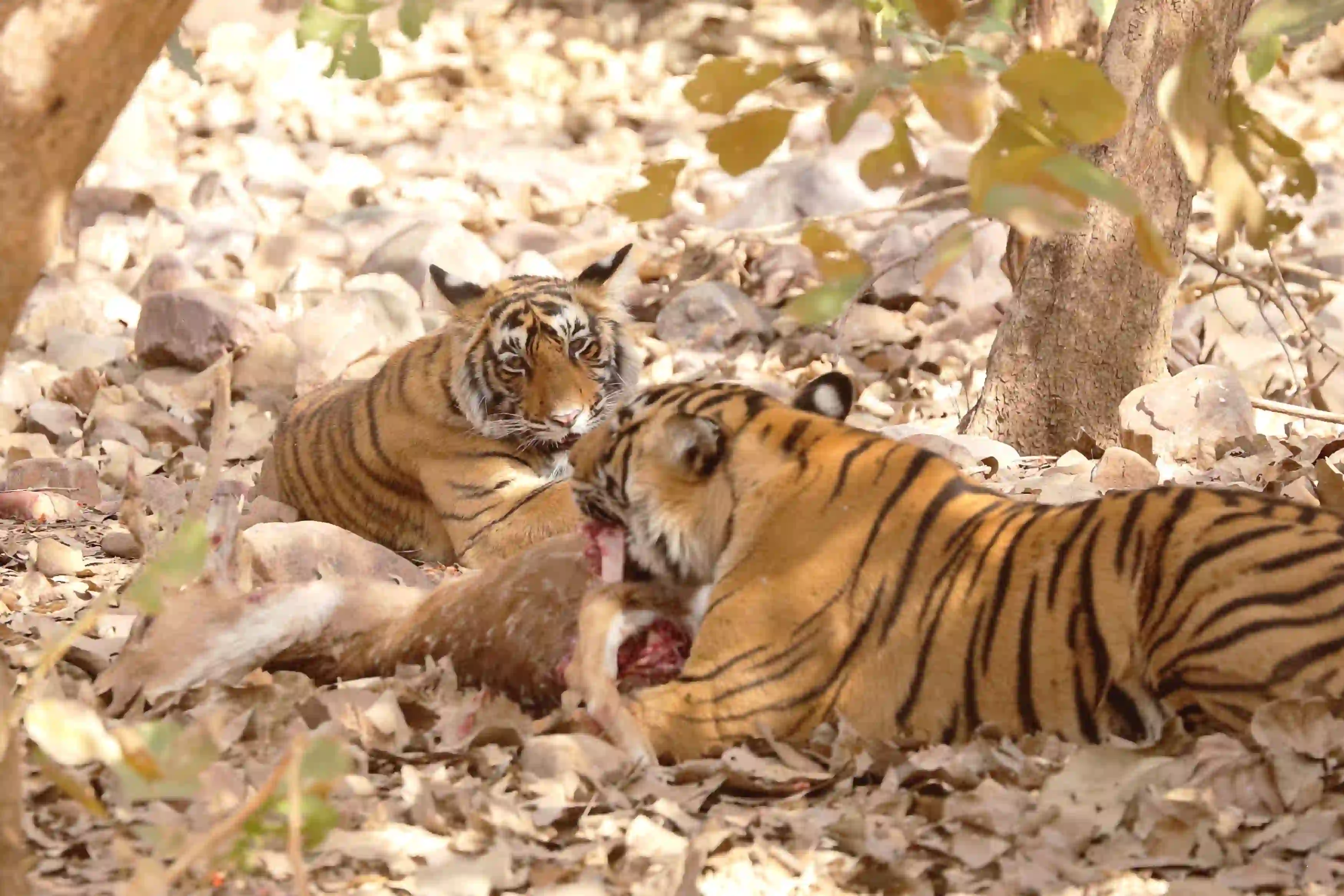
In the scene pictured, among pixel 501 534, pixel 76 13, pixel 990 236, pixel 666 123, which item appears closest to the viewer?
pixel 76 13

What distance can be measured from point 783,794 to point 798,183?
22.0 ft

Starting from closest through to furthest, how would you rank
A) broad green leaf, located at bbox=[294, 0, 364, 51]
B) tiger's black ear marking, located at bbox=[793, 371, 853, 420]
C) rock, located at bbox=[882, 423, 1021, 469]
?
broad green leaf, located at bbox=[294, 0, 364, 51] → tiger's black ear marking, located at bbox=[793, 371, 853, 420] → rock, located at bbox=[882, 423, 1021, 469]

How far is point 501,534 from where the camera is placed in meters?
5.34

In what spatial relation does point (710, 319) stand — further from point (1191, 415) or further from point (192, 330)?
point (1191, 415)

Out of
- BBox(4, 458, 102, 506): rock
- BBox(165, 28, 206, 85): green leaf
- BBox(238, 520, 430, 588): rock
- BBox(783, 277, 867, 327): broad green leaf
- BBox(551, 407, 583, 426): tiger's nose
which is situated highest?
BBox(783, 277, 867, 327): broad green leaf

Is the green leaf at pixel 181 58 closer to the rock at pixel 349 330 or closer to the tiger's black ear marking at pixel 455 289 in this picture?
the tiger's black ear marking at pixel 455 289

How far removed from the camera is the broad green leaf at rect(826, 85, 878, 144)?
181 cm

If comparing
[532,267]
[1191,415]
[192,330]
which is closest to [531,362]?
[1191,415]

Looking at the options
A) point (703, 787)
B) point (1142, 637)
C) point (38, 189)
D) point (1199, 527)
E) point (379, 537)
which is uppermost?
point (38, 189)

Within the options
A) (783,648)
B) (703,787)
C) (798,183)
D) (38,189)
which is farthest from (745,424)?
(798,183)

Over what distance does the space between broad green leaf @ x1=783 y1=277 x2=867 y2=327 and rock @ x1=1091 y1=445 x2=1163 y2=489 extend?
283cm

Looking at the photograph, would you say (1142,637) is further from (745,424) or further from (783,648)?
(745,424)

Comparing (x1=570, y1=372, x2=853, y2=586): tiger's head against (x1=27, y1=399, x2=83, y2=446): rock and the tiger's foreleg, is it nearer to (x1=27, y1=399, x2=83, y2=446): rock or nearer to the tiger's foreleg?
the tiger's foreleg

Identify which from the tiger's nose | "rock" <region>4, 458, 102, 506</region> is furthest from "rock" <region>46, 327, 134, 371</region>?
the tiger's nose
